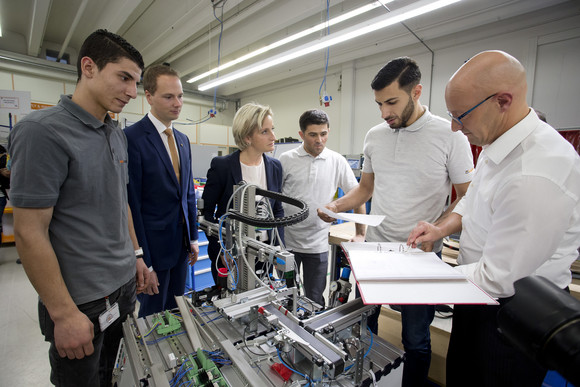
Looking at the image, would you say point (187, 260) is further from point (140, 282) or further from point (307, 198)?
point (307, 198)

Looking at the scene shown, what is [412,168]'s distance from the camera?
1.29 meters

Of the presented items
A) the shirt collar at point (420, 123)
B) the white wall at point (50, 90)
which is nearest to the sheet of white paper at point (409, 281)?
the shirt collar at point (420, 123)

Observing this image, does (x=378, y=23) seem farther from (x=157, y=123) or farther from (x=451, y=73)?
(x=451, y=73)

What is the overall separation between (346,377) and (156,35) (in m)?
6.34

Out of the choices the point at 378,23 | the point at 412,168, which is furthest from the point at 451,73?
the point at 412,168

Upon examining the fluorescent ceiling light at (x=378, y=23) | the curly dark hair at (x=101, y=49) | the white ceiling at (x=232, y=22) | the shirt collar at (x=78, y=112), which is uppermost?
the white ceiling at (x=232, y=22)

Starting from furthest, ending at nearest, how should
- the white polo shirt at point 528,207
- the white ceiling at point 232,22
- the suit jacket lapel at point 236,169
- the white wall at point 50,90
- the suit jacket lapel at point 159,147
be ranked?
the white wall at point 50,90 → the white ceiling at point 232,22 → the suit jacket lapel at point 236,169 → the suit jacket lapel at point 159,147 → the white polo shirt at point 528,207

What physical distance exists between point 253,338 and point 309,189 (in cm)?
109

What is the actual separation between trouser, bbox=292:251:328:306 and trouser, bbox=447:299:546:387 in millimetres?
923

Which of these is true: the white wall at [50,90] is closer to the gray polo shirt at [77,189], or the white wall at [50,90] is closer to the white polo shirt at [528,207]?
the gray polo shirt at [77,189]

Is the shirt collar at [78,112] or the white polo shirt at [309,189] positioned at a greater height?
the shirt collar at [78,112]

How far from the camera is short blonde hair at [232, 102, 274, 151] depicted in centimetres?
161

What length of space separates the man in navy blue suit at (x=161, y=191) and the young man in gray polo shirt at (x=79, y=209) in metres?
0.24

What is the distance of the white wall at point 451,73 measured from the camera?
3.52 meters
